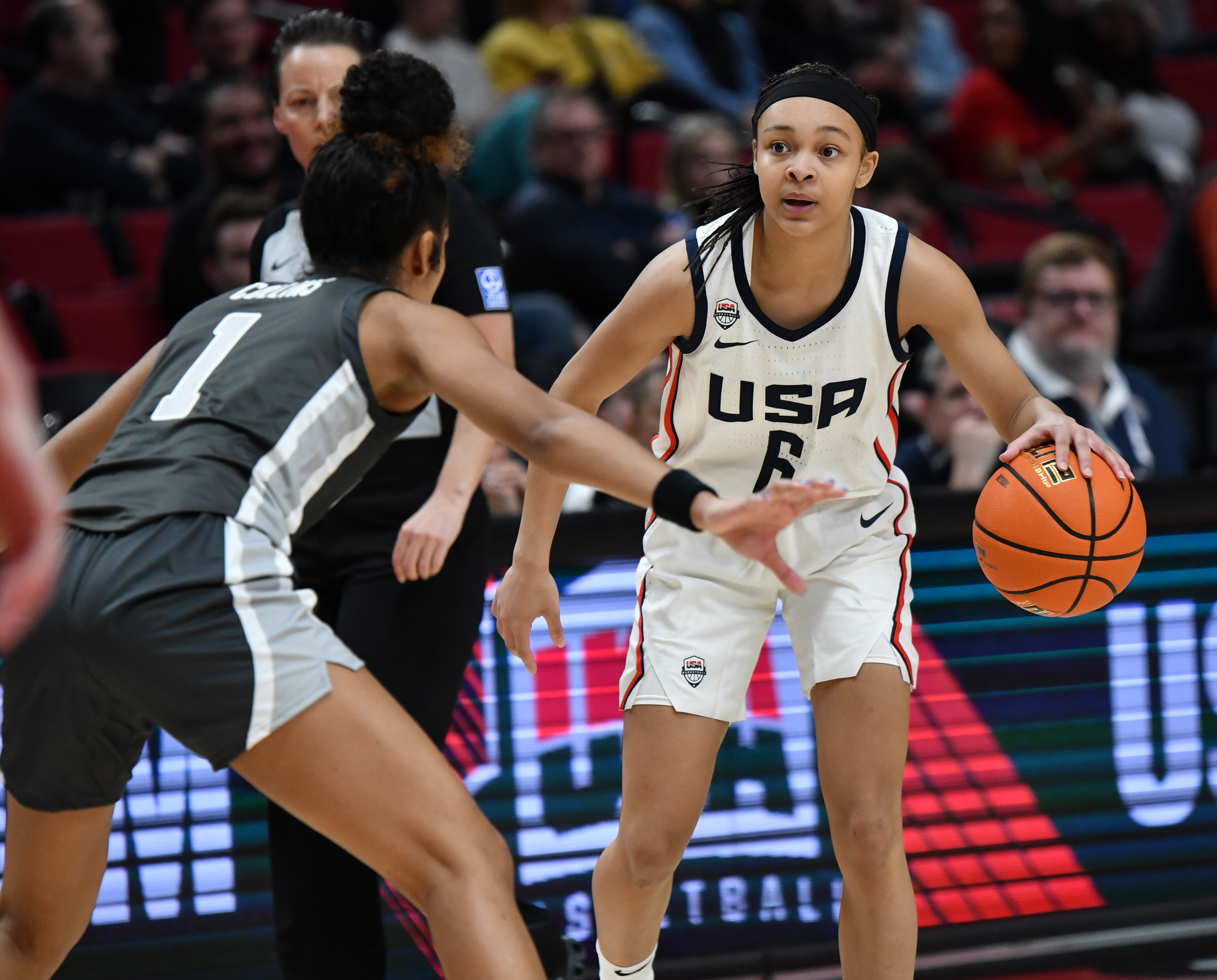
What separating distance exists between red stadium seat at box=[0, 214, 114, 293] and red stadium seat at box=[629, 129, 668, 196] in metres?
3.05

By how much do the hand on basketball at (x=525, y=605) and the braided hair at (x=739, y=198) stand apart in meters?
0.76

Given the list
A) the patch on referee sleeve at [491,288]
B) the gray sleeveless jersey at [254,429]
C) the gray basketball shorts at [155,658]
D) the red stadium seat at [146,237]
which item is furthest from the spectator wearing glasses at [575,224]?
the gray basketball shorts at [155,658]

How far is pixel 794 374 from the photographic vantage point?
3158 mm

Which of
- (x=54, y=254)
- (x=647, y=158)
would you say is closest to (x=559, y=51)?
(x=647, y=158)

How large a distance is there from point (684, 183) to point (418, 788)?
14.7 ft

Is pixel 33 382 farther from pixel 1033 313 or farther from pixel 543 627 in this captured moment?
pixel 1033 313

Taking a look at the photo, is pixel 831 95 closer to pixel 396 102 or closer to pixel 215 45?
pixel 396 102

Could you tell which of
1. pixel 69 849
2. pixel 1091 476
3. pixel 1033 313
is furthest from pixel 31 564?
pixel 1033 313

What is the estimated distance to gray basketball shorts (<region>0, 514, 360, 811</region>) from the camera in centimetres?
248

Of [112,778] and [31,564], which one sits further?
[112,778]

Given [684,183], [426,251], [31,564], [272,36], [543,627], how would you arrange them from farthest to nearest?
[272,36], [684,183], [543,627], [426,251], [31,564]

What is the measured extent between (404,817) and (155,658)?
19.5 inches

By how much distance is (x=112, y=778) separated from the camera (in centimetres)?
262

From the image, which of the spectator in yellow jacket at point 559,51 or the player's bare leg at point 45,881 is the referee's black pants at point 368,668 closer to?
the player's bare leg at point 45,881
